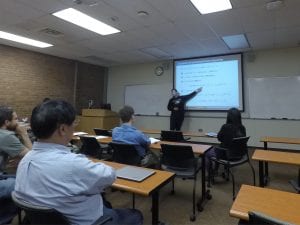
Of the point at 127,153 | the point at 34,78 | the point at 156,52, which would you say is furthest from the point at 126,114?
the point at 34,78

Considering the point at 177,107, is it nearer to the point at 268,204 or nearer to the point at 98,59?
the point at 98,59

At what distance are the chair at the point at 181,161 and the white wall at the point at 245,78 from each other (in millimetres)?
4052

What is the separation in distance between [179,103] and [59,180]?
19.5 ft

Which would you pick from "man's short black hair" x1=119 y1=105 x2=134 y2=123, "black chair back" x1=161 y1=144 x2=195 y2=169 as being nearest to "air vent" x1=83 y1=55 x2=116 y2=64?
"man's short black hair" x1=119 y1=105 x2=134 y2=123

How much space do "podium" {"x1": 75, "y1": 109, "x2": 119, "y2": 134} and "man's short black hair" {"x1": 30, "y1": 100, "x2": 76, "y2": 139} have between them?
6140mm

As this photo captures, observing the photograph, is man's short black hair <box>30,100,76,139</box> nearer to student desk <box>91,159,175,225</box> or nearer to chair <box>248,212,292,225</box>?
student desk <box>91,159,175,225</box>

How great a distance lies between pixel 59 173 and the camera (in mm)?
1004

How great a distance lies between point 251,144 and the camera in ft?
20.3

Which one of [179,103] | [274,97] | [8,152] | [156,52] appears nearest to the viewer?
[8,152]

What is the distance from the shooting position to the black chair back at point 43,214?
0.99m

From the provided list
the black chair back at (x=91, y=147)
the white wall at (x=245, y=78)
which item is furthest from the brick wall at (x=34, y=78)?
the black chair back at (x=91, y=147)

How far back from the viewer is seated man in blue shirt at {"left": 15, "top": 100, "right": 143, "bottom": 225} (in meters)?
1.01

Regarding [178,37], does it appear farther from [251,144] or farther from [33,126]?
[33,126]

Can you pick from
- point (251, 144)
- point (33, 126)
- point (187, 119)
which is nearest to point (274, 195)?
point (33, 126)
